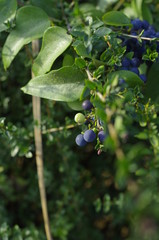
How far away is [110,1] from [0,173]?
31.8 inches

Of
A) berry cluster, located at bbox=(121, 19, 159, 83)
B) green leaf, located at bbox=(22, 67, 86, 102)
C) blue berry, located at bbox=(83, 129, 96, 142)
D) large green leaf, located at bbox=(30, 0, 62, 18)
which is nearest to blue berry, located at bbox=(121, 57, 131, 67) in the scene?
berry cluster, located at bbox=(121, 19, 159, 83)

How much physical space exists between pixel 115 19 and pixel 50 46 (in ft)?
0.61

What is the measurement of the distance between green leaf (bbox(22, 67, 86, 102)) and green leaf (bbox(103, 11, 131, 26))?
7.3 inches

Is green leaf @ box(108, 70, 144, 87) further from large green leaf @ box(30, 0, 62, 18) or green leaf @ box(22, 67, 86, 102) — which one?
large green leaf @ box(30, 0, 62, 18)

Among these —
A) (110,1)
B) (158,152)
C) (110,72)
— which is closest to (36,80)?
(110,72)

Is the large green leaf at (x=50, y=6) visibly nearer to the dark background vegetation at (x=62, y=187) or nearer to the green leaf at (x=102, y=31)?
the dark background vegetation at (x=62, y=187)

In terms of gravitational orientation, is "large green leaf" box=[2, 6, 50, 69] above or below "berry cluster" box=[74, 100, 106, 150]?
above

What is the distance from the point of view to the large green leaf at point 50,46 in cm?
86

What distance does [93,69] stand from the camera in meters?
0.82

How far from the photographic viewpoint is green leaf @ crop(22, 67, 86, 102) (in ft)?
2.59

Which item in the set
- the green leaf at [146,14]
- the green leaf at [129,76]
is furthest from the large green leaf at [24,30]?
the green leaf at [146,14]

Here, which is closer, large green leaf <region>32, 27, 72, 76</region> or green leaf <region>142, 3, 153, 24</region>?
large green leaf <region>32, 27, 72, 76</region>

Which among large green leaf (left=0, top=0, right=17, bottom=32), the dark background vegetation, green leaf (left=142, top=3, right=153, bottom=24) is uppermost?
large green leaf (left=0, top=0, right=17, bottom=32)

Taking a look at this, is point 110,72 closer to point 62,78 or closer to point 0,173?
point 62,78
